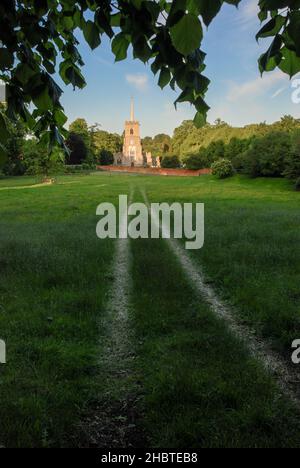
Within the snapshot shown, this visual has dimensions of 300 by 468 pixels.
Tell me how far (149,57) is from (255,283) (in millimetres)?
6541

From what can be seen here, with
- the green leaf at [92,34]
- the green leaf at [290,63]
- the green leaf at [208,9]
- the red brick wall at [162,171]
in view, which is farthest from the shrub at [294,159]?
the green leaf at [208,9]

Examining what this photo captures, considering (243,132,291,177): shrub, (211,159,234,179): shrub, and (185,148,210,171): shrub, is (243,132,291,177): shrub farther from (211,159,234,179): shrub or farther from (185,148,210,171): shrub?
(185,148,210,171): shrub

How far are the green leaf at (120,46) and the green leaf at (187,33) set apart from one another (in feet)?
2.88

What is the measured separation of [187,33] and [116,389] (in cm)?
388

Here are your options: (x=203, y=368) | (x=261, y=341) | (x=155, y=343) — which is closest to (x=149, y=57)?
(x=203, y=368)

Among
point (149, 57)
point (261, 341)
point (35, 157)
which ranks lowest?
point (261, 341)

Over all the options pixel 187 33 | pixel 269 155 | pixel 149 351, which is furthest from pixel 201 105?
A: pixel 269 155

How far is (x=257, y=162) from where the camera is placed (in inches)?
1832

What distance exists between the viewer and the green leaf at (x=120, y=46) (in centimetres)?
257

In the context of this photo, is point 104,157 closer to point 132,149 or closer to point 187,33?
point 132,149

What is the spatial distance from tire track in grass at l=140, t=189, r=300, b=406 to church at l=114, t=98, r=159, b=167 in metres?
125

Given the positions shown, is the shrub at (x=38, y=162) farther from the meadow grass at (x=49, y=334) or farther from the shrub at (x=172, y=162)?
the meadow grass at (x=49, y=334)

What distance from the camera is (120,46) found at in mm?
2576

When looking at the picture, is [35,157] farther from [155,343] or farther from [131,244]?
[155,343]
